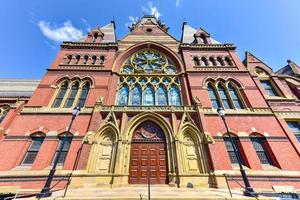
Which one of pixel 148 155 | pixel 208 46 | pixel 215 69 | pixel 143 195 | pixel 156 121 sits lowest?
pixel 143 195

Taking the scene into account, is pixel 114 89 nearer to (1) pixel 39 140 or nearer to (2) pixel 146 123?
(2) pixel 146 123

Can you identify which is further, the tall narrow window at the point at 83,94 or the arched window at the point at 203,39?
the arched window at the point at 203,39

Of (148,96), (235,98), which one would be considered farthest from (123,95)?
(235,98)

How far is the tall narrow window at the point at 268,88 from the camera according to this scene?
14.8m

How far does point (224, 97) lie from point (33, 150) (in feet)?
53.8

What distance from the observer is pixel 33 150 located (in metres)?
11.0

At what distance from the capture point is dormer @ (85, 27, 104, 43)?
19.0 m

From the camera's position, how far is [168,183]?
34.3 ft

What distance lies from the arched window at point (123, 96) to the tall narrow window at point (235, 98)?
999cm

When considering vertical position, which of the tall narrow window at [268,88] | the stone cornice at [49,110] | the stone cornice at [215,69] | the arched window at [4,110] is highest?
the stone cornice at [215,69]

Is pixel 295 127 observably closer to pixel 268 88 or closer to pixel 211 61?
pixel 268 88

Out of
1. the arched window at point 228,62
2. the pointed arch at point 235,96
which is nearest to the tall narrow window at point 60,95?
the pointed arch at point 235,96

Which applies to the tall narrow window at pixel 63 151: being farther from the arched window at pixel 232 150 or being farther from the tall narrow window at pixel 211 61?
the tall narrow window at pixel 211 61

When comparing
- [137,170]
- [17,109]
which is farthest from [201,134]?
[17,109]
